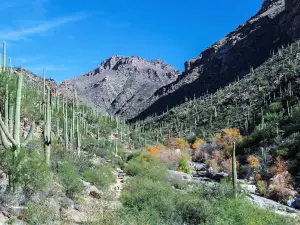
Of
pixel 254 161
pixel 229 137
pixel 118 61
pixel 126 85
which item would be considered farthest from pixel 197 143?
pixel 118 61

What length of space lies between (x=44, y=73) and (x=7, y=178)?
633 centimetres

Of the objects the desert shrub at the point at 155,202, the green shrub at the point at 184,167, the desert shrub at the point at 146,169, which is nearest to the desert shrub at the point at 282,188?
the desert shrub at the point at 146,169

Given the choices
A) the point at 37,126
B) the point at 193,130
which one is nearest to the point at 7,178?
the point at 37,126

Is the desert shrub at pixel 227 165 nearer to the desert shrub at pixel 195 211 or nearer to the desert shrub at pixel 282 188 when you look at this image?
the desert shrub at pixel 282 188

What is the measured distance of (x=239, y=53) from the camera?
8875cm

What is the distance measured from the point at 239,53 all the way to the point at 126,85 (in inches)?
2544

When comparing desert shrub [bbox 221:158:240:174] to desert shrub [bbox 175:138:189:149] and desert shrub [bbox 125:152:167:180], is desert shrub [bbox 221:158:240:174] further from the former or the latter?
desert shrub [bbox 175:138:189:149]

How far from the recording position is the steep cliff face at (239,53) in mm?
78375

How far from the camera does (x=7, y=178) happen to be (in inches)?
506

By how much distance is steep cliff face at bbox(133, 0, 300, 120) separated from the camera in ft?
257

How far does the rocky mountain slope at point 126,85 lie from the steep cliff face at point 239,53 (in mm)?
17208

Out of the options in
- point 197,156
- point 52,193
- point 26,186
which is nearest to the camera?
point 26,186

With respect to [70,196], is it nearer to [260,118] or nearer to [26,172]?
[26,172]

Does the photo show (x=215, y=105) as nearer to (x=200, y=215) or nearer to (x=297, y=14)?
(x=297, y=14)
